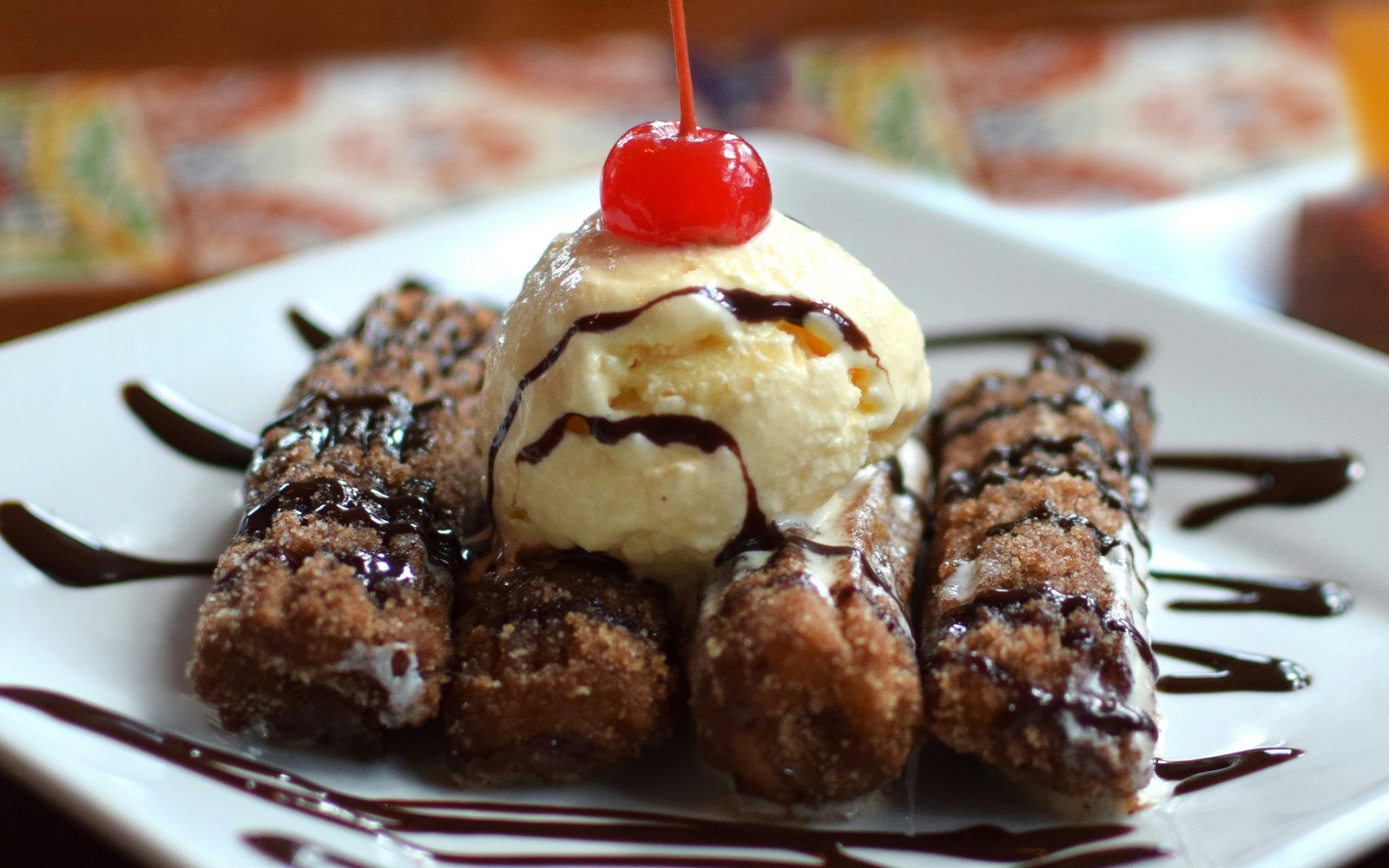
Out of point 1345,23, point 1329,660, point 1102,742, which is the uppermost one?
point 1345,23

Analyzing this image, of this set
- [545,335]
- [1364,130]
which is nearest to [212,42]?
[545,335]

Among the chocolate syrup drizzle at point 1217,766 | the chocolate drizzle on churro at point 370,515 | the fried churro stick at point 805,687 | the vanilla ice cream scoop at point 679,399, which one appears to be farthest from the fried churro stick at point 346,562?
the chocolate syrup drizzle at point 1217,766

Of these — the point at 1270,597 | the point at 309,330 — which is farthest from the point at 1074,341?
the point at 309,330

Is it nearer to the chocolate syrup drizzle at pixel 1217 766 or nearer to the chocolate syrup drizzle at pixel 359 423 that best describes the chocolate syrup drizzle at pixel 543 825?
the chocolate syrup drizzle at pixel 1217 766

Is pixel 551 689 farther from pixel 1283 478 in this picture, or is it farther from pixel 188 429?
pixel 1283 478

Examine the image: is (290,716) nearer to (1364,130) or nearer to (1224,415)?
(1224,415)

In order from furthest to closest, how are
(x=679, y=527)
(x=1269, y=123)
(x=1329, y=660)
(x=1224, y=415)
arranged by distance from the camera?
1. (x=1269, y=123)
2. (x=1224, y=415)
3. (x=1329, y=660)
4. (x=679, y=527)
